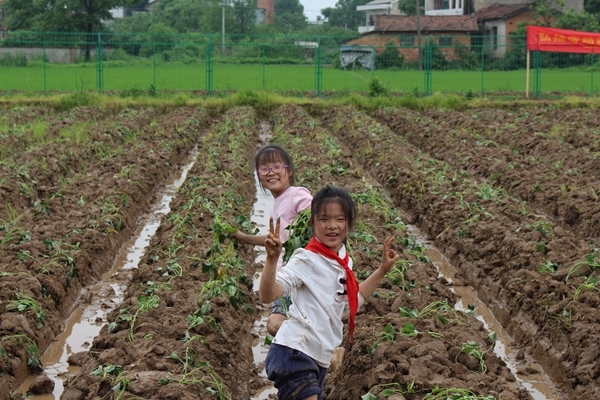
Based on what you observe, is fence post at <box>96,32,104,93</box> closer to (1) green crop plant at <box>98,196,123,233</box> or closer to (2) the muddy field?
(2) the muddy field

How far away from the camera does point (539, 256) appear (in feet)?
26.2

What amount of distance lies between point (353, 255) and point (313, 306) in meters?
2.83

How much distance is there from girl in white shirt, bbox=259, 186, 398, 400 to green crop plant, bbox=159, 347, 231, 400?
65 centimetres

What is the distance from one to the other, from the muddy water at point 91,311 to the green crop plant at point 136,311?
492mm

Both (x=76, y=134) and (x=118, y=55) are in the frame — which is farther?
(x=118, y=55)

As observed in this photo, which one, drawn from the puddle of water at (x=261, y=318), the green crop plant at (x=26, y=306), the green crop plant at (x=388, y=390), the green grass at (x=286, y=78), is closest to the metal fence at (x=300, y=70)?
the green grass at (x=286, y=78)

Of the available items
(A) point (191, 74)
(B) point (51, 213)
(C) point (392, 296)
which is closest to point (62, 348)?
(C) point (392, 296)

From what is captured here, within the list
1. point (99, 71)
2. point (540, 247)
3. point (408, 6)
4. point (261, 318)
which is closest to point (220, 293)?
point (261, 318)

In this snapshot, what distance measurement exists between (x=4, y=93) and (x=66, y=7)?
27084 mm

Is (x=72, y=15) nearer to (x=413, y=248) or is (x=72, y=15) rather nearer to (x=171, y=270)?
(x=413, y=248)

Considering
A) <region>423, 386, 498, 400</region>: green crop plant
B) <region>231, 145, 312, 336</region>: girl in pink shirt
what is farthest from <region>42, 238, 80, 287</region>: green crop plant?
<region>423, 386, 498, 400</region>: green crop plant

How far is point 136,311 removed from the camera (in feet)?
20.6

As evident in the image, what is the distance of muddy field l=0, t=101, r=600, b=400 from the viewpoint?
17.7 ft

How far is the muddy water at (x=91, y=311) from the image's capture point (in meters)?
6.30
